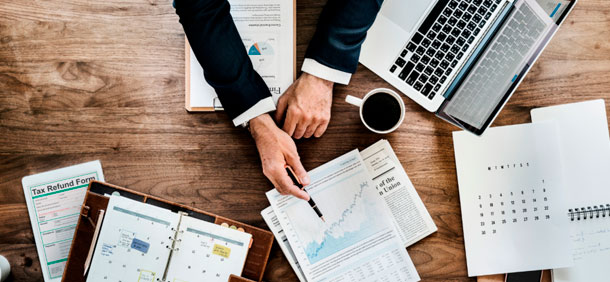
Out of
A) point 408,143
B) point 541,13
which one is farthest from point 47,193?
point 541,13

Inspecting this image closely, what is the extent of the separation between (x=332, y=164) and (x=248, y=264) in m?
0.35

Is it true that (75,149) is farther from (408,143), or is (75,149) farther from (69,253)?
(408,143)

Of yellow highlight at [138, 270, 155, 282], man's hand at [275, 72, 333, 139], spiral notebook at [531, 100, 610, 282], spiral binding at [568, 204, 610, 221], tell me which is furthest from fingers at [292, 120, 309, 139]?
spiral binding at [568, 204, 610, 221]

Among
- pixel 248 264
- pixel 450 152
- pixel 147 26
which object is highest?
pixel 147 26

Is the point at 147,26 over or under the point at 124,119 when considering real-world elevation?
over

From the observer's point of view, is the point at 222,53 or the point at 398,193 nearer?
the point at 222,53

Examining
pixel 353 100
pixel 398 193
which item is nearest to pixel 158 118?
pixel 353 100

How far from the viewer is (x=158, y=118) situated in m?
1.29

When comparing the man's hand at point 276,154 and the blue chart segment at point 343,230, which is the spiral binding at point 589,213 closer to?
the blue chart segment at point 343,230

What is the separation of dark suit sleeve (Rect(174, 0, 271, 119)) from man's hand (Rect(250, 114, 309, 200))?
68 millimetres

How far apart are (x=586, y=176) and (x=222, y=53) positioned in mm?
1048

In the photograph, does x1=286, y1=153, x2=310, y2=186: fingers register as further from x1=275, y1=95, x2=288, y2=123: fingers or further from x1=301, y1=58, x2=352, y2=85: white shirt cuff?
x1=301, y1=58, x2=352, y2=85: white shirt cuff

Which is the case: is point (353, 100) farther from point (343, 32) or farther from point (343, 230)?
point (343, 230)

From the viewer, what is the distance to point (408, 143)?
50.4 inches
